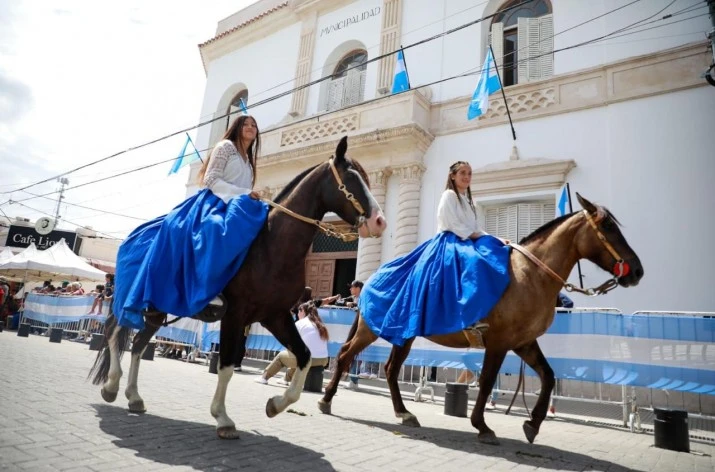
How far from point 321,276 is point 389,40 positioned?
25.9 ft

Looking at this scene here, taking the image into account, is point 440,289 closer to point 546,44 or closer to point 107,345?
point 107,345

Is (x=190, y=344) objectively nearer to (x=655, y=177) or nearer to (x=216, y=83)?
(x=655, y=177)

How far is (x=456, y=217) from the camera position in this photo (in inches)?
190

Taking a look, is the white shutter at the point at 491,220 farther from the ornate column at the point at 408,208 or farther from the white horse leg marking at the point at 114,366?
the white horse leg marking at the point at 114,366

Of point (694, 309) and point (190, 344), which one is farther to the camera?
point (190, 344)

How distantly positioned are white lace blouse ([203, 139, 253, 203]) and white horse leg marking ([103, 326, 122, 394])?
182 cm

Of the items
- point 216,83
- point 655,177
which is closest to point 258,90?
point 216,83

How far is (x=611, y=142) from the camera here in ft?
32.6

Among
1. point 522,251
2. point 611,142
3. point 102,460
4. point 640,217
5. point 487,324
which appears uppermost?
point 611,142

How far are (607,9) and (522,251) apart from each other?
9704 mm

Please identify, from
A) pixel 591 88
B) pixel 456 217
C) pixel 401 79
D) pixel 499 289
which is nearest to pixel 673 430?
pixel 499 289

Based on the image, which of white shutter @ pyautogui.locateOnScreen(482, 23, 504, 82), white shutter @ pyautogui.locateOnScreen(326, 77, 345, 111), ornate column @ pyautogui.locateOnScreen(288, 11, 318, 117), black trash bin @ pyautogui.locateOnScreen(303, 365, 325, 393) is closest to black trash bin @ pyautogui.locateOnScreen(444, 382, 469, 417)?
black trash bin @ pyautogui.locateOnScreen(303, 365, 325, 393)

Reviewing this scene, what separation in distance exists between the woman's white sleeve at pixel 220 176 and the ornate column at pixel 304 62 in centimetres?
1230

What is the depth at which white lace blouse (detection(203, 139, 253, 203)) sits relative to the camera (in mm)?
3838
